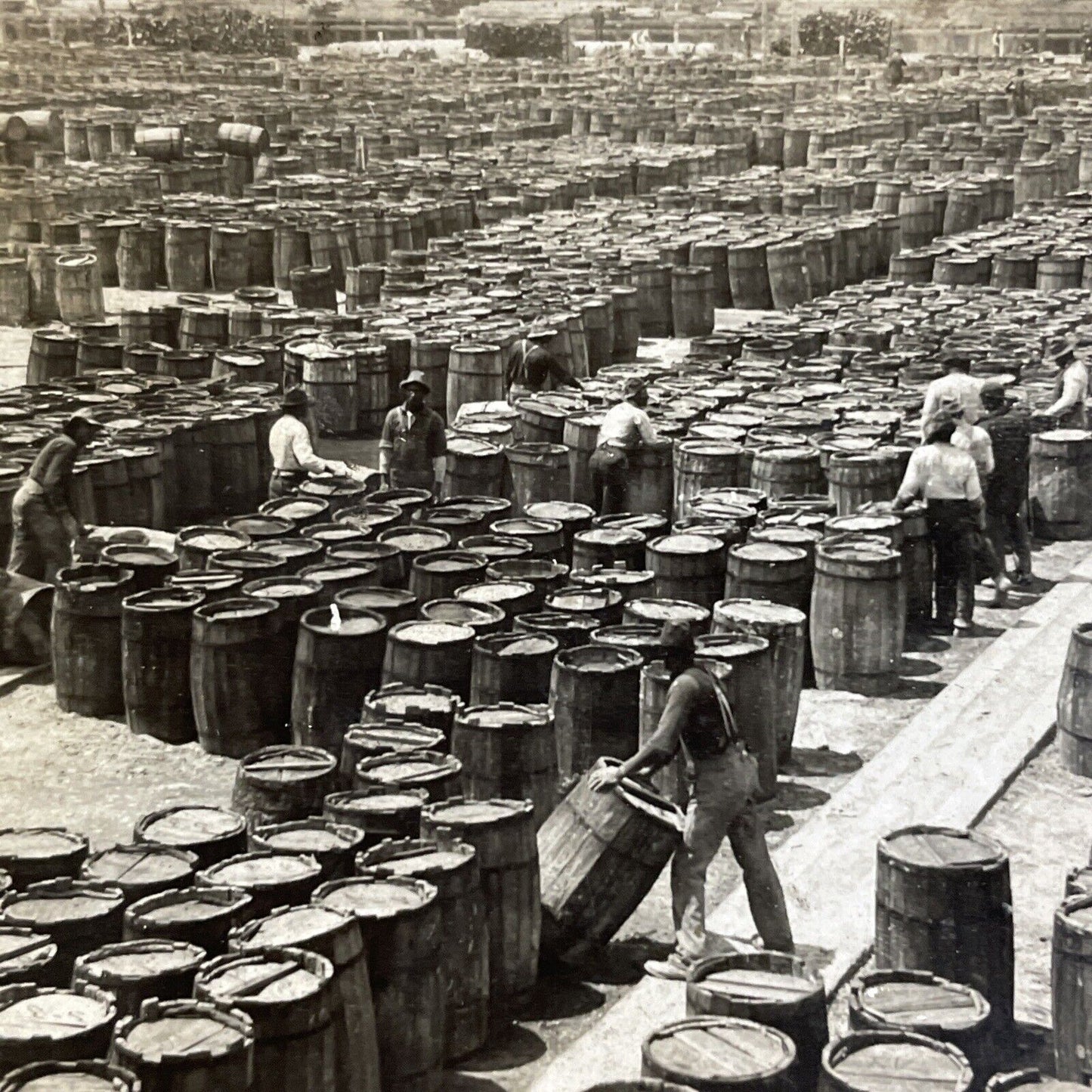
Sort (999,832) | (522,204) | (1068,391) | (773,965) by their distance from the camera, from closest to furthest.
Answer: (773,965), (999,832), (1068,391), (522,204)

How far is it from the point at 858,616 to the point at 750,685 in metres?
2.13

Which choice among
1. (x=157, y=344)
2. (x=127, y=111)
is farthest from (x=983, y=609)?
(x=127, y=111)

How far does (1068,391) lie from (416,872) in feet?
31.5

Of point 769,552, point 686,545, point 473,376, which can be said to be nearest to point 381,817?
point 686,545

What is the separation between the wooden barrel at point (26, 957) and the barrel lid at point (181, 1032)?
60 cm

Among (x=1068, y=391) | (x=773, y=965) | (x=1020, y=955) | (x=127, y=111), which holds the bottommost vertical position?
(x=1020, y=955)

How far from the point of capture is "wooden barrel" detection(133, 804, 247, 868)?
24.8 ft

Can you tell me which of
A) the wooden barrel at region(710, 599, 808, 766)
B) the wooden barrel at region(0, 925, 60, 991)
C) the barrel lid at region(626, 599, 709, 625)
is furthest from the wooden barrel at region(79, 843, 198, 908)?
the wooden barrel at region(710, 599, 808, 766)

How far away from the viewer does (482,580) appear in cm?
1107

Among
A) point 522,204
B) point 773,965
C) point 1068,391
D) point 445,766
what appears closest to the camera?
point 773,965

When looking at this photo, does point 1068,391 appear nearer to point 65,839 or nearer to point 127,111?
point 65,839

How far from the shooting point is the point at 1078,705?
10.0m

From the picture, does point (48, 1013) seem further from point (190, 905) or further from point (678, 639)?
point (678, 639)

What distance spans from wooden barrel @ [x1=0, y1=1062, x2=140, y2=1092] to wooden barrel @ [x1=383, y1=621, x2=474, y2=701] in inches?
157
